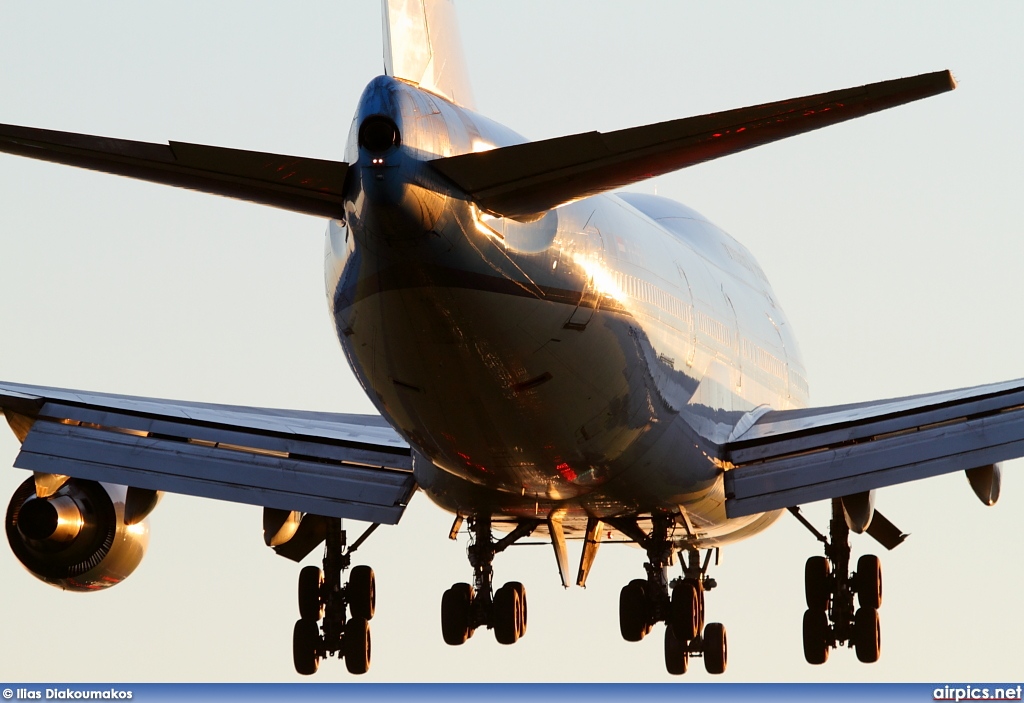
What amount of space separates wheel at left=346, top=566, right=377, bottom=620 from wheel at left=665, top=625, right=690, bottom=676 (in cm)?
403

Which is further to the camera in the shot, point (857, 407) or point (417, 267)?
point (857, 407)

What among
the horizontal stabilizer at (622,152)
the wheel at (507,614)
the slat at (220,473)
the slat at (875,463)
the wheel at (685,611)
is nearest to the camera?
the horizontal stabilizer at (622,152)

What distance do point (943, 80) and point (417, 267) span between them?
4480mm

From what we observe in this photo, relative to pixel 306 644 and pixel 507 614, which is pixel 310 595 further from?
pixel 507 614

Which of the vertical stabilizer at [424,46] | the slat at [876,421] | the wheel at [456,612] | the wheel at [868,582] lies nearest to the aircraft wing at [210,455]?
the wheel at [456,612]

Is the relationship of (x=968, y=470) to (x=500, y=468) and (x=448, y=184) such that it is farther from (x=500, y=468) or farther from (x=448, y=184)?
(x=448, y=184)

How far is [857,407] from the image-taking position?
75.2 ft

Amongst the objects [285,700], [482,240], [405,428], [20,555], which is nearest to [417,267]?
[482,240]

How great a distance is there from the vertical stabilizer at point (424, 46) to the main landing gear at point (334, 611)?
25.2 ft

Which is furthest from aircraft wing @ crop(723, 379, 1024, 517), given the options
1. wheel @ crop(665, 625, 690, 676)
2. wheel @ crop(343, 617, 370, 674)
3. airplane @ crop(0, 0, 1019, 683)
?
wheel @ crop(343, 617, 370, 674)

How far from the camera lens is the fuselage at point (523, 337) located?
1388 centimetres

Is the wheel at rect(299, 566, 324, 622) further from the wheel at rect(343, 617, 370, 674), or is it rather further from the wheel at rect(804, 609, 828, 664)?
the wheel at rect(804, 609, 828, 664)

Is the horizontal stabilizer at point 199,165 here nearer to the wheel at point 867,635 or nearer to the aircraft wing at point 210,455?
the aircraft wing at point 210,455

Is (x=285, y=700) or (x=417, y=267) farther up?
(x=417, y=267)
